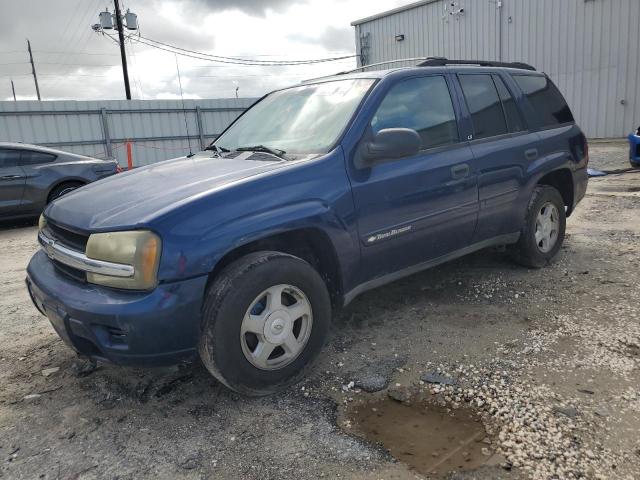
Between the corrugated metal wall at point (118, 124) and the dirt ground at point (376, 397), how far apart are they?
42.2ft

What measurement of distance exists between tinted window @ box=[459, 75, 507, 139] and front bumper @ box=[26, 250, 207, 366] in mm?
2505

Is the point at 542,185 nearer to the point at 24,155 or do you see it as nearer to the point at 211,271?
the point at 211,271

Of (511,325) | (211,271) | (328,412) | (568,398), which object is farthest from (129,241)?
(511,325)

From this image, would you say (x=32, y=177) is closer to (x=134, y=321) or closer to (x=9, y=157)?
(x=9, y=157)

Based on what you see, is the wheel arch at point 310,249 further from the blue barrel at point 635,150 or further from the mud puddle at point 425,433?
the blue barrel at point 635,150

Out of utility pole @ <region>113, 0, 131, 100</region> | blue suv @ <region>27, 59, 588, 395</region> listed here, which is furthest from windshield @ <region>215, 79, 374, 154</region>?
utility pole @ <region>113, 0, 131, 100</region>

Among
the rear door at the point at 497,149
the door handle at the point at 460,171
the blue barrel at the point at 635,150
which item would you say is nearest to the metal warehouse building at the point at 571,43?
the blue barrel at the point at 635,150

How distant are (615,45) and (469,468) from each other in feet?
59.2

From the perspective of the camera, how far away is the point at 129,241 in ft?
7.89

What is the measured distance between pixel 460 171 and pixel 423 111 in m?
0.49

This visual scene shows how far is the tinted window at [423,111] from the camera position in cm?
333

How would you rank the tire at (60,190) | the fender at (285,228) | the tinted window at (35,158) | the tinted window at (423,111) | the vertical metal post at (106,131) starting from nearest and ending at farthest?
the fender at (285,228)
the tinted window at (423,111)
the tinted window at (35,158)
the tire at (60,190)
the vertical metal post at (106,131)

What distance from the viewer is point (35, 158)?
27.1 ft

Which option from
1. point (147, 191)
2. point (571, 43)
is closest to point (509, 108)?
point (147, 191)
